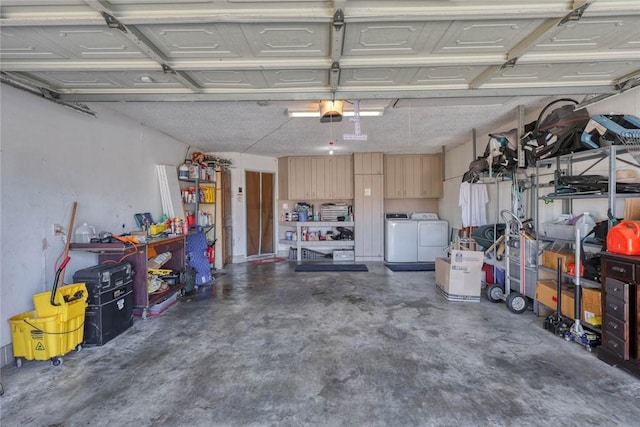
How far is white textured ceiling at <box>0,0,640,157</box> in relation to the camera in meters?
1.71

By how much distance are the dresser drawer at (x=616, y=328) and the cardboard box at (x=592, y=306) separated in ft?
0.71

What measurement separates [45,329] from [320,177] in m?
5.65

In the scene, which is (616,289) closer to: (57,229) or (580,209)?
(580,209)

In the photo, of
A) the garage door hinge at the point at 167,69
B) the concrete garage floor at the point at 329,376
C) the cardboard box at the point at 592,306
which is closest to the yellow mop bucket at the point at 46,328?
the concrete garage floor at the point at 329,376

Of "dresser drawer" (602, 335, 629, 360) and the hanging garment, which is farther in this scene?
the hanging garment

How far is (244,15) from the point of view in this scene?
172cm

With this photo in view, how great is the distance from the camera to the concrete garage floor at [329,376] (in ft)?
6.03

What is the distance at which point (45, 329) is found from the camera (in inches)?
93.9

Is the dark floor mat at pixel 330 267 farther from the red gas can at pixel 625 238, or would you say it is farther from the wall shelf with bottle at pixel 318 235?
the red gas can at pixel 625 238

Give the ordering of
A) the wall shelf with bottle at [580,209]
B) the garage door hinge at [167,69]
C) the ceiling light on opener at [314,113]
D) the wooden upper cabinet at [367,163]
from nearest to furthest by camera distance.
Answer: the garage door hinge at [167,69] < the wall shelf with bottle at [580,209] < the ceiling light on opener at [314,113] < the wooden upper cabinet at [367,163]

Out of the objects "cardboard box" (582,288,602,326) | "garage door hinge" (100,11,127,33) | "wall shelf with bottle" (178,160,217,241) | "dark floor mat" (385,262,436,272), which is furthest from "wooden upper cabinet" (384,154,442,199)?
"garage door hinge" (100,11,127,33)

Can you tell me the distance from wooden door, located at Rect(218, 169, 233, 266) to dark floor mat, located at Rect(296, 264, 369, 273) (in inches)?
62.0

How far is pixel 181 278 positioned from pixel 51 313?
186 centimetres

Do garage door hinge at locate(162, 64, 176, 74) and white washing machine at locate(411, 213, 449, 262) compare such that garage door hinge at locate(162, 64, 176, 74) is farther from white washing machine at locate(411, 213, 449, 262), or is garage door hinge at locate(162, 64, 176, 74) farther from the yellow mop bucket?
white washing machine at locate(411, 213, 449, 262)
